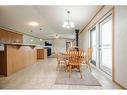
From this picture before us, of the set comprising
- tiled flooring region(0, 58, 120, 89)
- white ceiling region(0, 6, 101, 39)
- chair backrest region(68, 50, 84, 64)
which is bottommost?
tiled flooring region(0, 58, 120, 89)

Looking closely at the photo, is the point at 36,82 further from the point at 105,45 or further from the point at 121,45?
the point at 105,45

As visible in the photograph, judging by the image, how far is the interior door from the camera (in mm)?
4853

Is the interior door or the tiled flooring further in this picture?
the interior door

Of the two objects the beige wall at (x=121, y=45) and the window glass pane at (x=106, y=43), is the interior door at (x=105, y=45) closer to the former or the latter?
the window glass pane at (x=106, y=43)

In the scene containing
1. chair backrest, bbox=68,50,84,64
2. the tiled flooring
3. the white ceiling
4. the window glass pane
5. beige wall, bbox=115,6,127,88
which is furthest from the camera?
the white ceiling

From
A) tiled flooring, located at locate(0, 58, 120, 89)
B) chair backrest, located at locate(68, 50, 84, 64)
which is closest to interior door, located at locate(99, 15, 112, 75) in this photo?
tiled flooring, located at locate(0, 58, 120, 89)

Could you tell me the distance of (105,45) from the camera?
5184mm

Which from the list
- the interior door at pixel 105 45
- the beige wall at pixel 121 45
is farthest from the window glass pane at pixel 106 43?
the beige wall at pixel 121 45

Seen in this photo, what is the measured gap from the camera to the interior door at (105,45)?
485 cm

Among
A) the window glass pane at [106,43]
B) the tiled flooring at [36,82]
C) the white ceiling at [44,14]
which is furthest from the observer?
the white ceiling at [44,14]

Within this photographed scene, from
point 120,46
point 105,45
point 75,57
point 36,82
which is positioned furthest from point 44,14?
point 120,46

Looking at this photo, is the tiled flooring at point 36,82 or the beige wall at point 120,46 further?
the tiled flooring at point 36,82

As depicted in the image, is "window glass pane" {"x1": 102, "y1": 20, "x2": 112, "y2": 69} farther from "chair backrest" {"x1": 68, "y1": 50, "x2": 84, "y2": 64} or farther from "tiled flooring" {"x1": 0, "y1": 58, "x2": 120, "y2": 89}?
"chair backrest" {"x1": 68, "y1": 50, "x2": 84, "y2": 64}
